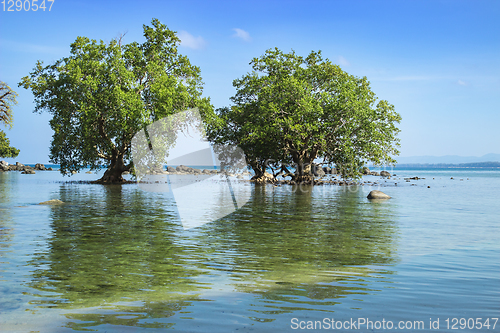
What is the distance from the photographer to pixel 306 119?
132 feet

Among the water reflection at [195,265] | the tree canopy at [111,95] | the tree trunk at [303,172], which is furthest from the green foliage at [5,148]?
the water reflection at [195,265]

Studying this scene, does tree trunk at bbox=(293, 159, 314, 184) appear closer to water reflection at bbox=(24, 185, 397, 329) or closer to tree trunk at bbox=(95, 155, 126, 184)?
tree trunk at bbox=(95, 155, 126, 184)

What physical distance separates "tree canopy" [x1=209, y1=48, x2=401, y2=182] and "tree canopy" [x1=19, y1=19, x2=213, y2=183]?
6524 mm

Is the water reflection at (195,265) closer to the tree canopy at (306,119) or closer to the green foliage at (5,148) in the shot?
the tree canopy at (306,119)

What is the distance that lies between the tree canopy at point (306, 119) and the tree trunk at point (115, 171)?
1105cm

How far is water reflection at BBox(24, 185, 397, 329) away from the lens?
597 cm

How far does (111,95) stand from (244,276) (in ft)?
105

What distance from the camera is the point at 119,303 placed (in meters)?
5.99

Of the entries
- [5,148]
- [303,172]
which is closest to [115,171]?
[303,172]

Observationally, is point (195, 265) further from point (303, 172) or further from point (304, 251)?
point (303, 172)

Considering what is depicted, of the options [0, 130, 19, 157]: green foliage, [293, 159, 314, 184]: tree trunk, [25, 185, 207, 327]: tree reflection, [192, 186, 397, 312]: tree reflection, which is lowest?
[192, 186, 397, 312]: tree reflection

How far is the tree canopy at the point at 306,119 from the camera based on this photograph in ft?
130

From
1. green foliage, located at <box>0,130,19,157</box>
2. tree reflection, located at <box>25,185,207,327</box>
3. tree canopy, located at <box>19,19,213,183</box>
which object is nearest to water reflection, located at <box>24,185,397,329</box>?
tree reflection, located at <box>25,185,207,327</box>

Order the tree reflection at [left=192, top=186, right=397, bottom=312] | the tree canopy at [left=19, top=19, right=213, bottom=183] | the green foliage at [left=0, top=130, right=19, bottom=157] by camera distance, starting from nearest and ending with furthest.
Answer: the tree reflection at [left=192, top=186, right=397, bottom=312] < the tree canopy at [left=19, top=19, right=213, bottom=183] < the green foliage at [left=0, top=130, right=19, bottom=157]
